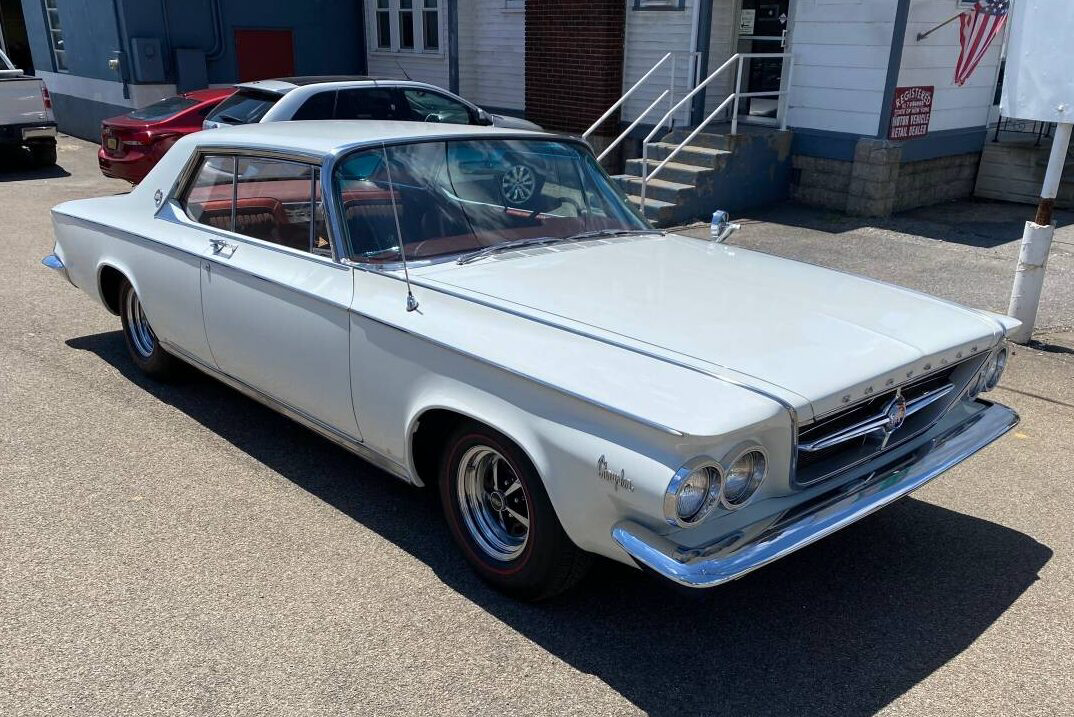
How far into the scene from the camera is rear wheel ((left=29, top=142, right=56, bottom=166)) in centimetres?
1403

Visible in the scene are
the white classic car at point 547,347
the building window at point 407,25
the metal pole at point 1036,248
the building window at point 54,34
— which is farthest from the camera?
the building window at point 54,34

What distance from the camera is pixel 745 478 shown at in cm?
284

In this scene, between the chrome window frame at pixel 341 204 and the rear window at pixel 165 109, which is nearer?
the chrome window frame at pixel 341 204

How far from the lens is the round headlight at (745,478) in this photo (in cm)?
281

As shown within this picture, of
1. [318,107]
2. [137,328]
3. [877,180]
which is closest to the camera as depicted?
[137,328]

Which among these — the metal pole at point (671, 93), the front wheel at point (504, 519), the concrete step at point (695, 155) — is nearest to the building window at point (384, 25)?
the metal pole at point (671, 93)

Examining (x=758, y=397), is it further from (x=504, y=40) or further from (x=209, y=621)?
(x=504, y=40)

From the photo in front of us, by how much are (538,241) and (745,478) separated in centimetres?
167

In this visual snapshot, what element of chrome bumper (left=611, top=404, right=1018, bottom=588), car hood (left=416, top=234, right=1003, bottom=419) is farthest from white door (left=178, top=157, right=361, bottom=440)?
chrome bumper (left=611, top=404, right=1018, bottom=588)

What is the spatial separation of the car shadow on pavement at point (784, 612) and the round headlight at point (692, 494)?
249 millimetres

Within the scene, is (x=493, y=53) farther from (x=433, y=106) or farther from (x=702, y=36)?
(x=433, y=106)

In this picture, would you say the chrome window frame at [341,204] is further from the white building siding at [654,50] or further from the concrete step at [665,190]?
the white building siding at [654,50]

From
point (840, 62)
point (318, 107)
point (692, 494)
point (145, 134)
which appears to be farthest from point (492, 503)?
point (145, 134)

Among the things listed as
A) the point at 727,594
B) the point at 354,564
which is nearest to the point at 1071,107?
the point at 727,594
